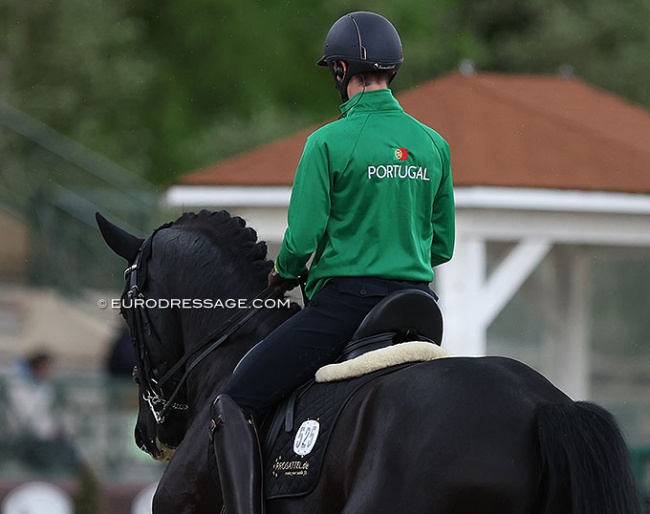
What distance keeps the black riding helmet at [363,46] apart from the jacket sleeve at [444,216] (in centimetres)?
36

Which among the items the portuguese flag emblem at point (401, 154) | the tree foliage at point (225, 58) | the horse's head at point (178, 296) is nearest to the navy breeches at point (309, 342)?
the portuguese flag emblem at point (401, 154)

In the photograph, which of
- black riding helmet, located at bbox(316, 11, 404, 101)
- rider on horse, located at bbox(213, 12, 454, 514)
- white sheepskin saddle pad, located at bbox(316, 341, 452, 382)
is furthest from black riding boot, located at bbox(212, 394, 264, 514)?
black riding helmet, located at bbox(316, 11, 404, 101)

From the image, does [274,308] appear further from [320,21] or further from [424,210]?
[320,21]

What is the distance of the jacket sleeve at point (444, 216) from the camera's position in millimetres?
5023

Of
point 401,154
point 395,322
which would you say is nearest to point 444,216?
point 401,154

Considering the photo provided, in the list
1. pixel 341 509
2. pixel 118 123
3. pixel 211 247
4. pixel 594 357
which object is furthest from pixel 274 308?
pixel 118 123

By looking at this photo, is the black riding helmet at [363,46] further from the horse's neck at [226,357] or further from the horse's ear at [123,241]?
the horse's ear at [123,241]

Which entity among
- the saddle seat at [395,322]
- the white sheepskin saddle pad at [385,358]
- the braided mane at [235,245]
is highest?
the braided mane at [235,245]

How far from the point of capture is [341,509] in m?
4.43

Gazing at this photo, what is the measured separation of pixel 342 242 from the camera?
478 cm

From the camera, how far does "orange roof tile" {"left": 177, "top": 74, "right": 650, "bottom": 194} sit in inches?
453

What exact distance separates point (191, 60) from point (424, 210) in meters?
20.8

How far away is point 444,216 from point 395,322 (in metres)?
0.60

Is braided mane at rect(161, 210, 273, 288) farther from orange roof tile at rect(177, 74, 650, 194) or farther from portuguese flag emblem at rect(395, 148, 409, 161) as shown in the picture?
Answer: orange roof tile at rect(177, 74, 650, 194)
